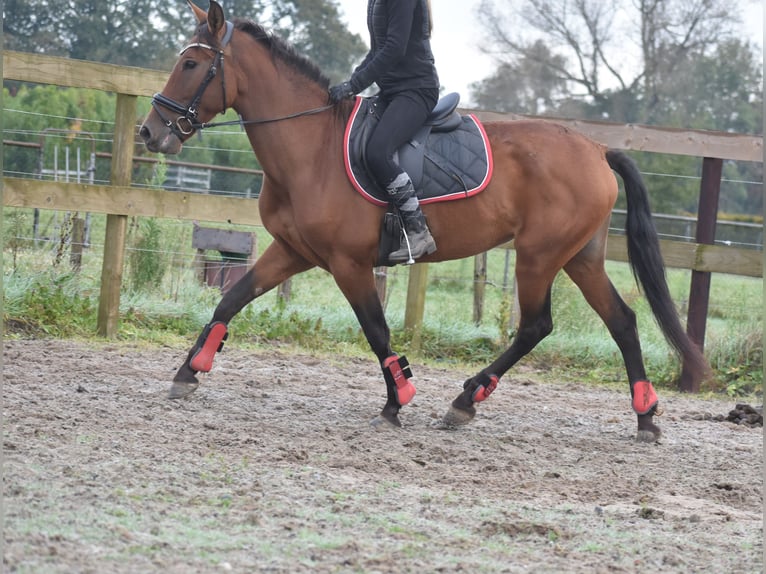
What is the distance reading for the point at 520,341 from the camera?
588 cm

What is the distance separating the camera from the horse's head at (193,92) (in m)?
5.41

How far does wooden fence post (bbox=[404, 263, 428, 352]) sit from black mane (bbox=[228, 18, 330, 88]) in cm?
264

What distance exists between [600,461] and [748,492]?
0.80m

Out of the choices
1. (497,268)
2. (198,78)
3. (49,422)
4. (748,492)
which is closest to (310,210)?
(198,78)

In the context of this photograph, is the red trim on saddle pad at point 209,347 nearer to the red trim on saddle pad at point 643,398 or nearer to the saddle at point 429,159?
the saddle at point 429,159

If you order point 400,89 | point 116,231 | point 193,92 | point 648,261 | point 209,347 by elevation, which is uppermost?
point 400,89

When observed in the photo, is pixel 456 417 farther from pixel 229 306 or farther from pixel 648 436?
pixel 229 306

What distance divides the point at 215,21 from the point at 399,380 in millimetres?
2413

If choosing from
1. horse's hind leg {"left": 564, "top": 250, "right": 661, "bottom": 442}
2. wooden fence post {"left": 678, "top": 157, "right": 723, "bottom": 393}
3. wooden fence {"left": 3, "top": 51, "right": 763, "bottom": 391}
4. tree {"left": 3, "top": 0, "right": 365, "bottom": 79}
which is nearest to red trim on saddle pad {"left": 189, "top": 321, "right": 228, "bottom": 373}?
wooden fence {"left": 3, "top": 51, "right": 763, "bottom": 391}

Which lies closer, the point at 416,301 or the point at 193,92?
the point at 193,92

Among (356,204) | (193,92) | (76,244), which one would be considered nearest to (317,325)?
(76,244)

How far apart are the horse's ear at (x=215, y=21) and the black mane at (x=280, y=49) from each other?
19cm

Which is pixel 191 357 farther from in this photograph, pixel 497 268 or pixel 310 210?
pixel 497 268

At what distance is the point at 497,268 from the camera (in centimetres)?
1917
